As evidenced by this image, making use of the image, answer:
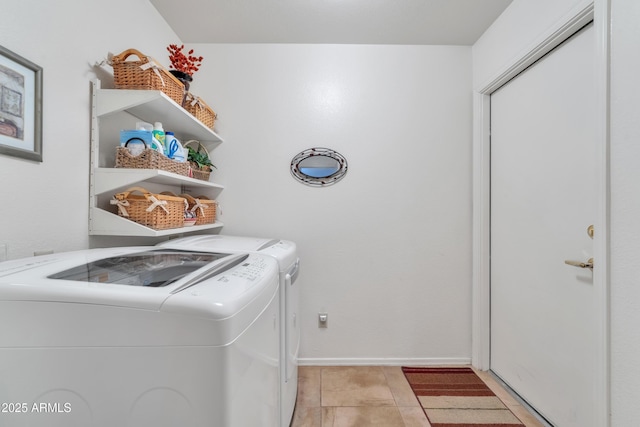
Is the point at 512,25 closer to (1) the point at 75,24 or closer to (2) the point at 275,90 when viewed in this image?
(2) the point at 275,90

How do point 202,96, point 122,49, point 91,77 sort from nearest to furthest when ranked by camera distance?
point 91,77 → point 122,49 → point 202,96

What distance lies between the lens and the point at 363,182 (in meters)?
2.20

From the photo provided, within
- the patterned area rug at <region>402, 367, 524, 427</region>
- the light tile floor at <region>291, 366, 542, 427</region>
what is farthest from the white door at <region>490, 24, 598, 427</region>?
the light tile floor at <region>291, 366, 542, 427</region>

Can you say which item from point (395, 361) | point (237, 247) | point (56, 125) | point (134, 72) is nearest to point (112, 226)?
point (56, 125)

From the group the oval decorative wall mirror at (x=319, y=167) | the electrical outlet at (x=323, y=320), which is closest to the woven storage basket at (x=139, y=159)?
the oval decorative wall mirror at (x=319, y=167)

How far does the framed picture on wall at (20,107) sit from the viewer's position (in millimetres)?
955

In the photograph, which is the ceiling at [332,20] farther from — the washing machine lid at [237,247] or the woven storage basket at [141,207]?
the washing machine lid at [237,247]

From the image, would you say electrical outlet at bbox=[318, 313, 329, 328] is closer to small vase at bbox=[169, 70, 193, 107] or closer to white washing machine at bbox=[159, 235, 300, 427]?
white washing machine at bbox=[159, 235, 300, 427]

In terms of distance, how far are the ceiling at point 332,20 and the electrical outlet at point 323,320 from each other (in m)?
2.04

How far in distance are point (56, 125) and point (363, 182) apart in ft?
5.67

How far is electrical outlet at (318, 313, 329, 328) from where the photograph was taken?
7.15ft

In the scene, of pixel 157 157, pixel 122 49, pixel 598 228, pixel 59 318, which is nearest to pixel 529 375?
→ pixel 598 228

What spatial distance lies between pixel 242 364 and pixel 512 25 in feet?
7.44

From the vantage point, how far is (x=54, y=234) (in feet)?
3.76
